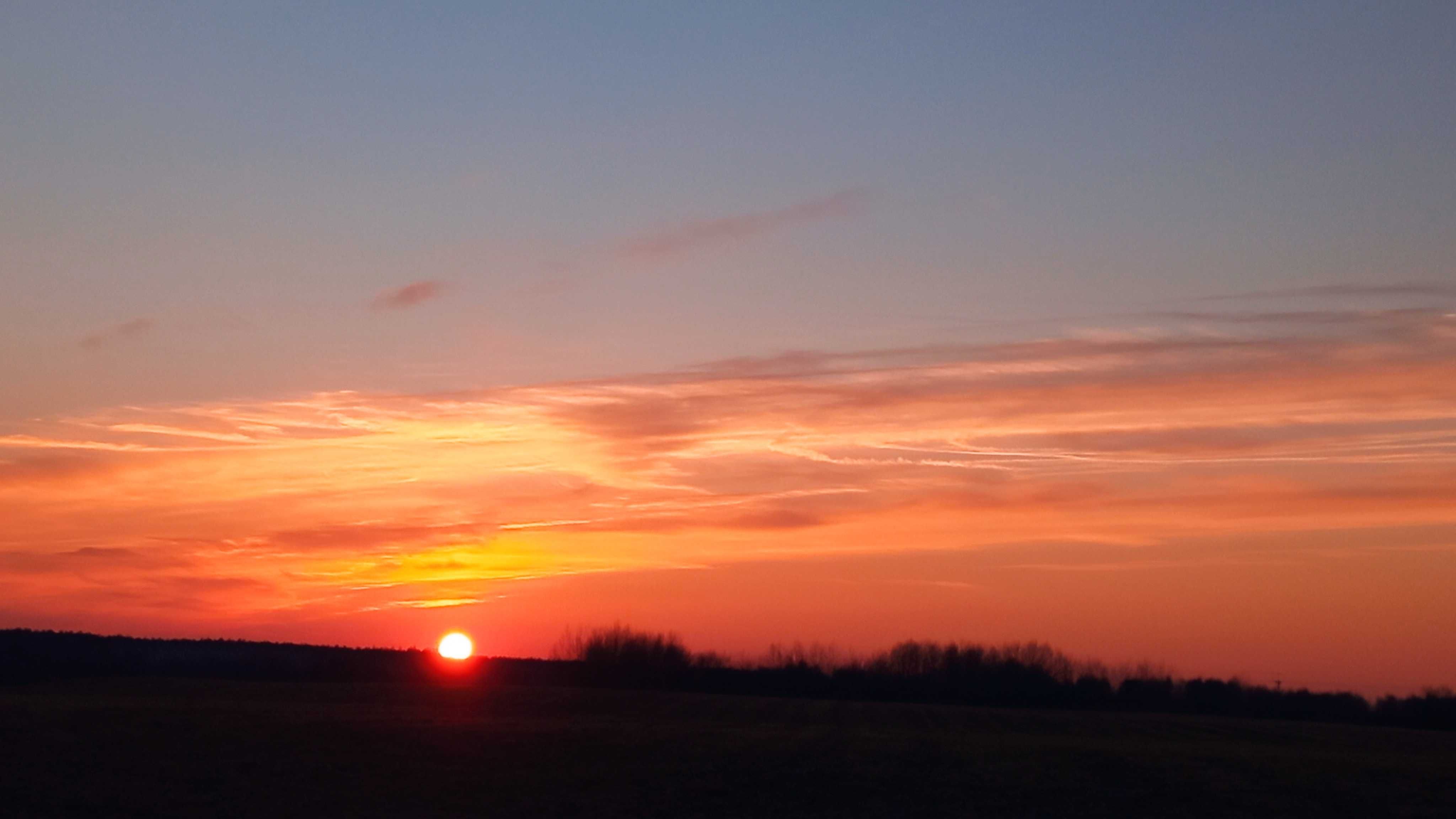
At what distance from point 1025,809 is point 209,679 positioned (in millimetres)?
76944

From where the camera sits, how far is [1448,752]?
5675 centimetres

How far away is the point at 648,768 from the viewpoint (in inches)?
1741

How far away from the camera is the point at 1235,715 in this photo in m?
90.4

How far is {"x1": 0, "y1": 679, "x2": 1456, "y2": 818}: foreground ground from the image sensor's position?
38469 mm

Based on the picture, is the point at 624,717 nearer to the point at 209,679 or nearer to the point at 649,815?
the point at 649,815

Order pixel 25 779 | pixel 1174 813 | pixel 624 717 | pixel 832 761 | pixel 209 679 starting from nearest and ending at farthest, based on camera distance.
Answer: pixel 1174 813 → pixel 25 779 → pixel 832 761 → pixel 624 717 → pixel 209 679

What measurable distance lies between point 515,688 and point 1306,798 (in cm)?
5863

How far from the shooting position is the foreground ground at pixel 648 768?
38469 millimetres

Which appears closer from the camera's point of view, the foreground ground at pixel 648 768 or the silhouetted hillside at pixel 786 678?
the foreground ground at pixel 648 768

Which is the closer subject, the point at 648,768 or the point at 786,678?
the point at 648,768

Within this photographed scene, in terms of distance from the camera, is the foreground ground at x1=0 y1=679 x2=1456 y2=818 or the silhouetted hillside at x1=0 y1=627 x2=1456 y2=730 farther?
the silhouetted hillside at x1=0 y1=627 x2=1456 y2=730

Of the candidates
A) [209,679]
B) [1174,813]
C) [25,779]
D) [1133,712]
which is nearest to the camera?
[1174,813]

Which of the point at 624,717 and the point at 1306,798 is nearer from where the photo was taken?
the point at 1306,798

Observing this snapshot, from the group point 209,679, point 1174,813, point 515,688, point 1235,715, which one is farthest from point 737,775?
point 209,679
